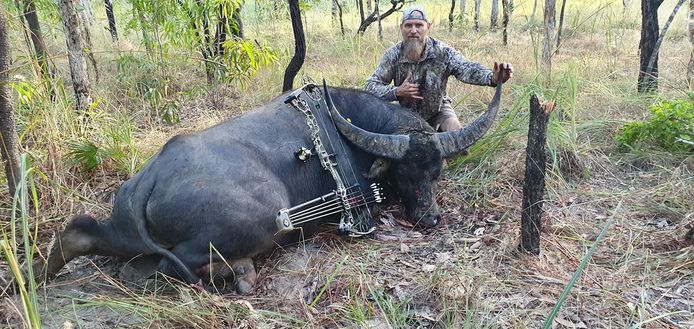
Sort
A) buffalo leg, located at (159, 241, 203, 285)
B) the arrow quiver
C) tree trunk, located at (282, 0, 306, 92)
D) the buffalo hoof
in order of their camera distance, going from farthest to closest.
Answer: tree trunk, located at (282, 0, 306, 92) < the arrow quiver < the buffalo hoof < buffalo leg, located at (159, 241, 203, 285)

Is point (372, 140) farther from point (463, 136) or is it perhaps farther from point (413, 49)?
point (413, 49)

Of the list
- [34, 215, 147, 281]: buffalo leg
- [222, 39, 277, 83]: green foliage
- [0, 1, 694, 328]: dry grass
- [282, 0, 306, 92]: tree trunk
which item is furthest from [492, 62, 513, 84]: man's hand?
[34, 215, 147, 281]: buffalo leg

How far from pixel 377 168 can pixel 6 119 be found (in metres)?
2.43

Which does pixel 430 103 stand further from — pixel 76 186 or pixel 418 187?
pixel 76 186

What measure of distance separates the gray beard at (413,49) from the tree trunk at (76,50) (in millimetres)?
2965

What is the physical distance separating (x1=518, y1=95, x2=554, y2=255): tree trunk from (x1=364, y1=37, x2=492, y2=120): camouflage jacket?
1.78m

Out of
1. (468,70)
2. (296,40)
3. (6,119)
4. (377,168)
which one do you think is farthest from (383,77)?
(6,119)

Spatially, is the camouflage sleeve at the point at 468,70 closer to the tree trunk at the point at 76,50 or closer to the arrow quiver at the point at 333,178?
the arrow quiver at the point at 333,178

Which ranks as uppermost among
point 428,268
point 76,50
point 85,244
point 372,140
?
point 76,50

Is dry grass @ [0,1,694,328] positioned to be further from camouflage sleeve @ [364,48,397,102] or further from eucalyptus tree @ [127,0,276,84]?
camouflage sleeve @ [364,48,397,102]

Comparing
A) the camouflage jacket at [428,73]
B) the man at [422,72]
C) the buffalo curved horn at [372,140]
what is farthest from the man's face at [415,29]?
the buffalo curved horn at [372,140]

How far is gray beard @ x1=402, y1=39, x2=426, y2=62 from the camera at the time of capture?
4.67 m

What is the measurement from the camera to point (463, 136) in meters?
4.01

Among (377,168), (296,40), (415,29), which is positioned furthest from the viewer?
(296,40)
